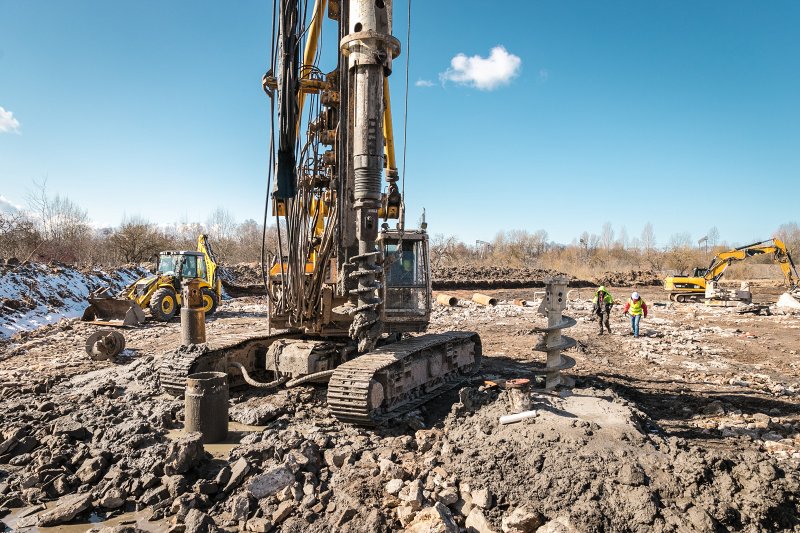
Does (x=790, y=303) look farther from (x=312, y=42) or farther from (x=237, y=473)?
(x=237, y=473)

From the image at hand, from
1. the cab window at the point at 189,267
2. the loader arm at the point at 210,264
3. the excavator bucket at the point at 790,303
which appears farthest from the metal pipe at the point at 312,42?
the excavator bucket at the point at 790,303

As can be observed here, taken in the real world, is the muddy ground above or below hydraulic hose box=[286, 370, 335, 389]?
below

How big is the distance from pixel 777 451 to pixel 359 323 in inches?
183

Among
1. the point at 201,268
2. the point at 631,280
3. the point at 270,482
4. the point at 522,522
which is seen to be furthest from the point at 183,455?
the point at 631,280

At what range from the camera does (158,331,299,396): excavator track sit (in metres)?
6.43

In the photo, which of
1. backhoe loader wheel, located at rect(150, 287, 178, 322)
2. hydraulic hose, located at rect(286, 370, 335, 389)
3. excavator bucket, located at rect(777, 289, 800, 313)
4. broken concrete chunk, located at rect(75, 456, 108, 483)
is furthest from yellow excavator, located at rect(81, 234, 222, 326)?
excavator bucket, located at rect(777, 289, 800, 313)

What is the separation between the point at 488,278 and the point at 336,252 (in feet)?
95.7

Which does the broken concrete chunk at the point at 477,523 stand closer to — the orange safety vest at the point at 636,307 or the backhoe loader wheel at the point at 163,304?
the orange safety vest at the point at 636,307

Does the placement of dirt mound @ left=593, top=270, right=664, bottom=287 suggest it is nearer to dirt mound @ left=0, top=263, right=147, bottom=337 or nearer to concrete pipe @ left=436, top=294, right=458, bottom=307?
concrete pipe @ left=436, top=294, right=458, bottom=307

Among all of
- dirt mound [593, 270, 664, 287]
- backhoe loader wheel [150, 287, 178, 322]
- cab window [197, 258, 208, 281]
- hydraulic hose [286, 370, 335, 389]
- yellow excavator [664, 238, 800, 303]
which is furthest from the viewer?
dirt mound [593, 270, 664, 287]

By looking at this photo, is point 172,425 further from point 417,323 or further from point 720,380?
point 720,380

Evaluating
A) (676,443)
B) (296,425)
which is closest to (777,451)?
(676,443)

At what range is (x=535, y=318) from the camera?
1705 cm

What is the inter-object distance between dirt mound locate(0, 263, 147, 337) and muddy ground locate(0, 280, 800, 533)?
892cm
